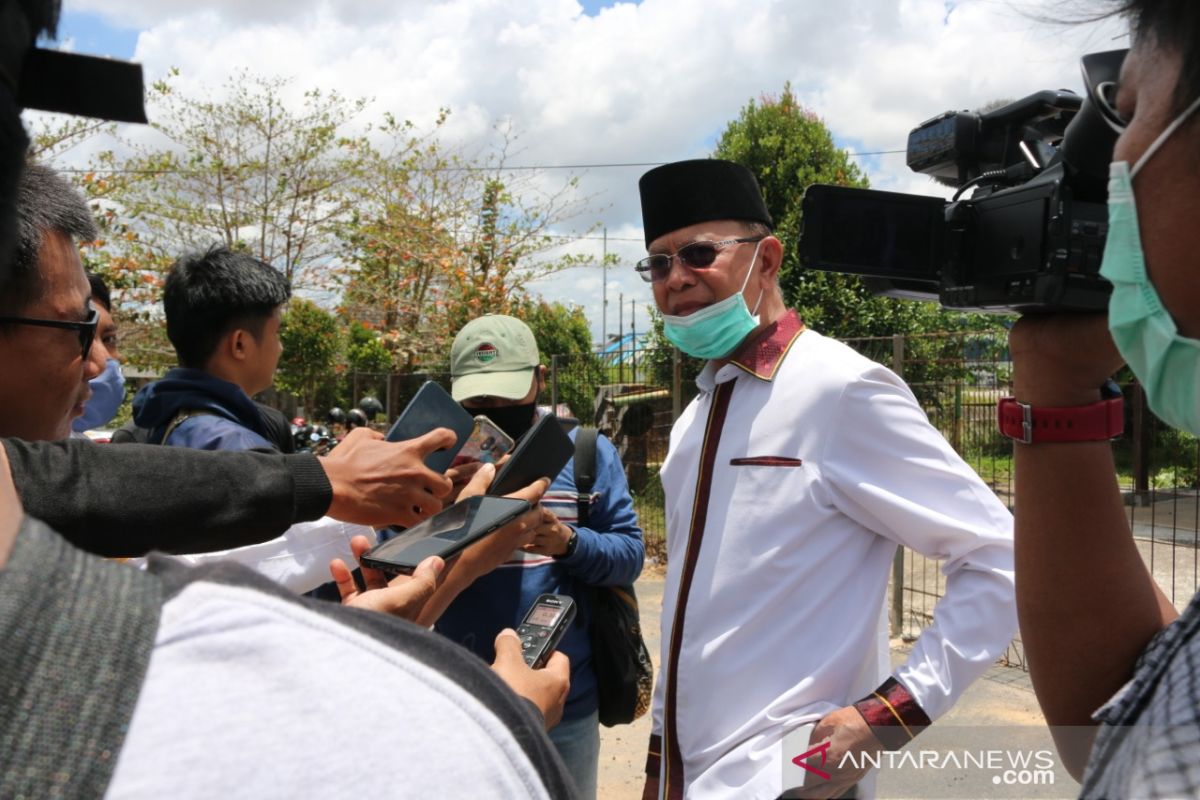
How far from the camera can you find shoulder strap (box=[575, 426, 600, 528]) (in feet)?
9.84

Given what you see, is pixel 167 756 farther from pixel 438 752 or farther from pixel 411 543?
pixel 411 543

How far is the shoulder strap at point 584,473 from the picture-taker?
2998 mm

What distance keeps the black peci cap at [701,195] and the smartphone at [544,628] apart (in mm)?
1250

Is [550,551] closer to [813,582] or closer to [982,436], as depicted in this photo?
Result: [813,582]

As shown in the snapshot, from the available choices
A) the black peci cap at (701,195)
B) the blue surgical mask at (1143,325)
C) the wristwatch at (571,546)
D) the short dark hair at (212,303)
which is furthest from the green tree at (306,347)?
the blue surgical mask at (1143,325)

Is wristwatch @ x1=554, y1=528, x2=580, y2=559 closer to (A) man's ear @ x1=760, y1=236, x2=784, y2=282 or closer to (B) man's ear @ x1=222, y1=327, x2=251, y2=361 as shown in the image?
(A) man's ear @ x1=760, y1=236, x2=784, y2=282

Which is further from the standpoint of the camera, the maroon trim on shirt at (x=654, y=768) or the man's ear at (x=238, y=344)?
the man's ear at (x=238, y=344)

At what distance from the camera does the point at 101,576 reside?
1.89 feet

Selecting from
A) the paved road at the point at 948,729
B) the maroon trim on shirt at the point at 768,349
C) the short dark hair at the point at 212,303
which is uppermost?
the short dark hair at the point at 212,303

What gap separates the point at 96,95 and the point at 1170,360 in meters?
1.14

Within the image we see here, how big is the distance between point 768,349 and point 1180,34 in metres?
1.40

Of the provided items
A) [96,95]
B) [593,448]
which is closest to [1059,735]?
[96,95]

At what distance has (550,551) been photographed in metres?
2.70

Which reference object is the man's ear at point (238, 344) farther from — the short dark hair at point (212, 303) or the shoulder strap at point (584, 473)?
the shoulder strap at point (584, 473)
